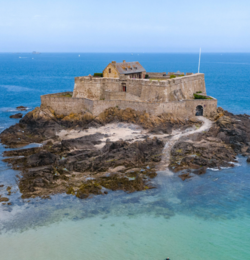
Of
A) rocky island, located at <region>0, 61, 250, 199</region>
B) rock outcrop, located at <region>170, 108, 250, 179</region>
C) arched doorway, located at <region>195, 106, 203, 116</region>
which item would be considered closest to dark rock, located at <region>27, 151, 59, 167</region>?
rocky island, located at <region>0, 61, 250, 199</region>

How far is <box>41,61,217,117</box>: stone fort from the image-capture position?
3922 centimetres

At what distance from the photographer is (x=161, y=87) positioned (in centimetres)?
3934

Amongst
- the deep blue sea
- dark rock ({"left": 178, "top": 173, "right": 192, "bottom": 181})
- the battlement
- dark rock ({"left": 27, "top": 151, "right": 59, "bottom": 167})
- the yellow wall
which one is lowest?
the deep blue sea

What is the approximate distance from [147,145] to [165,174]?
205 inches

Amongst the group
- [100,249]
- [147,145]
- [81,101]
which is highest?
[81,101]

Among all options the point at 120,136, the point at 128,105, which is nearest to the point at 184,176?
the point at 120,136

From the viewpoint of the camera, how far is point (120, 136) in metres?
34.8

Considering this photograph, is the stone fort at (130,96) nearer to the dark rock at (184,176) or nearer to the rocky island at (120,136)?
the rocky island at (120,136)

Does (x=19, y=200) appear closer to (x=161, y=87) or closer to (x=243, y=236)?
(x=243, y=236)

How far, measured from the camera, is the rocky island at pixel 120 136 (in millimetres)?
26703

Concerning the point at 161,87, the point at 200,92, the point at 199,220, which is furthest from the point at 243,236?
the point at 200,92

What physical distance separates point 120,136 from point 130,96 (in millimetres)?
8097

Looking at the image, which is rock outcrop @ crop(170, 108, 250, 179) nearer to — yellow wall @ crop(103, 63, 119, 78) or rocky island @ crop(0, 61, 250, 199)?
rocky island @ crop(0, 61, 250, 199)

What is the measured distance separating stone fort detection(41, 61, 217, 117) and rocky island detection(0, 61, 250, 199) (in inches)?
5.1
